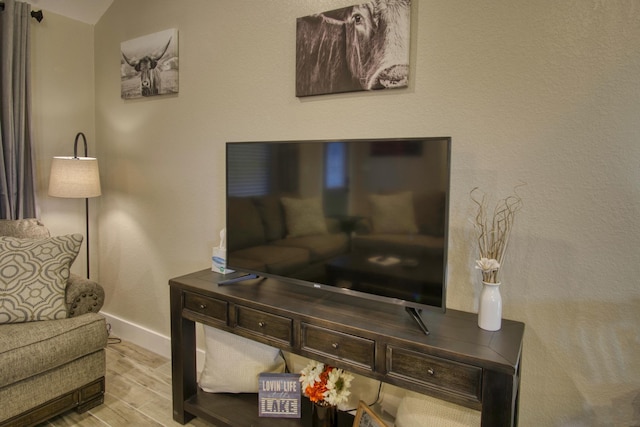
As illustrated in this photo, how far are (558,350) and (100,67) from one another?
3620mm

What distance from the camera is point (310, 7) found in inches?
78.4

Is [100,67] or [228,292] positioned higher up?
[100,67]

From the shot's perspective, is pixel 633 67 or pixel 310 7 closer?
pixel 633 67

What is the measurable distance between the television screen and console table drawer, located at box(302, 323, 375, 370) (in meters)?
0.20

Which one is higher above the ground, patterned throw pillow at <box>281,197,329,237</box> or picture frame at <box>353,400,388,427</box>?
patterned throw pillow at <box>281,197,329,237</box>

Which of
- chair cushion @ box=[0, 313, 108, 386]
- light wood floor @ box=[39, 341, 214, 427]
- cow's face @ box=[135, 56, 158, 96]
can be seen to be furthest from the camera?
cow's face @ box=[135, 56, 158, 96]

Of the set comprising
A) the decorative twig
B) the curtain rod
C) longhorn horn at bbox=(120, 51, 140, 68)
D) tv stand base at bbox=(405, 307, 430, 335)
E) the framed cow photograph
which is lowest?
tv stand base at bbox=(405, 307, 430, 335)

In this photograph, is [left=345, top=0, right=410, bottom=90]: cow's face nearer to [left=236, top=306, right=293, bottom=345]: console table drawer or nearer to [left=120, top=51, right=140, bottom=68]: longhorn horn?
[left=236, top=306, right=293, bottom=345]: console table drawer

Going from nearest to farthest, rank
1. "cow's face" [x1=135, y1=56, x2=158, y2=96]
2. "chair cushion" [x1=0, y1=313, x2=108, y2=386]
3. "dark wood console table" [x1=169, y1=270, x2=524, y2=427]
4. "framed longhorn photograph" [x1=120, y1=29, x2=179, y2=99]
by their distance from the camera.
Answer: "dark wood console table" [x1=169, y1=270, x2=524, y2=427]
"chair cushion" [x1=0, y1=313, x2=108, y2=386]
"framed longhorn photograph" [x1=120, y1=29, x2=179, y2=99]
"cow's face" [x1=135, y1=56, x2=158, y2=96]

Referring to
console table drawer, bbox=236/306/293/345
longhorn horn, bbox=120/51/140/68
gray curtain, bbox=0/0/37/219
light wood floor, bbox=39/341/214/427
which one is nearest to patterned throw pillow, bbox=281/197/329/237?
console table drawer, bbox=236/306/293/345

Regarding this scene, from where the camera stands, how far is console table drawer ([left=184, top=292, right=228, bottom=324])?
184cm

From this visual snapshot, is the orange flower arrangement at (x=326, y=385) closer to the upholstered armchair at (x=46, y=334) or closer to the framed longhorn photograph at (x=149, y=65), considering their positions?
the upholstered armchair at (x=46, y=334)

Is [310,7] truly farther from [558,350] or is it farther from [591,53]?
[558,350]

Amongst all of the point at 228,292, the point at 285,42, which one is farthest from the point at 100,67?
the point at 228,292
